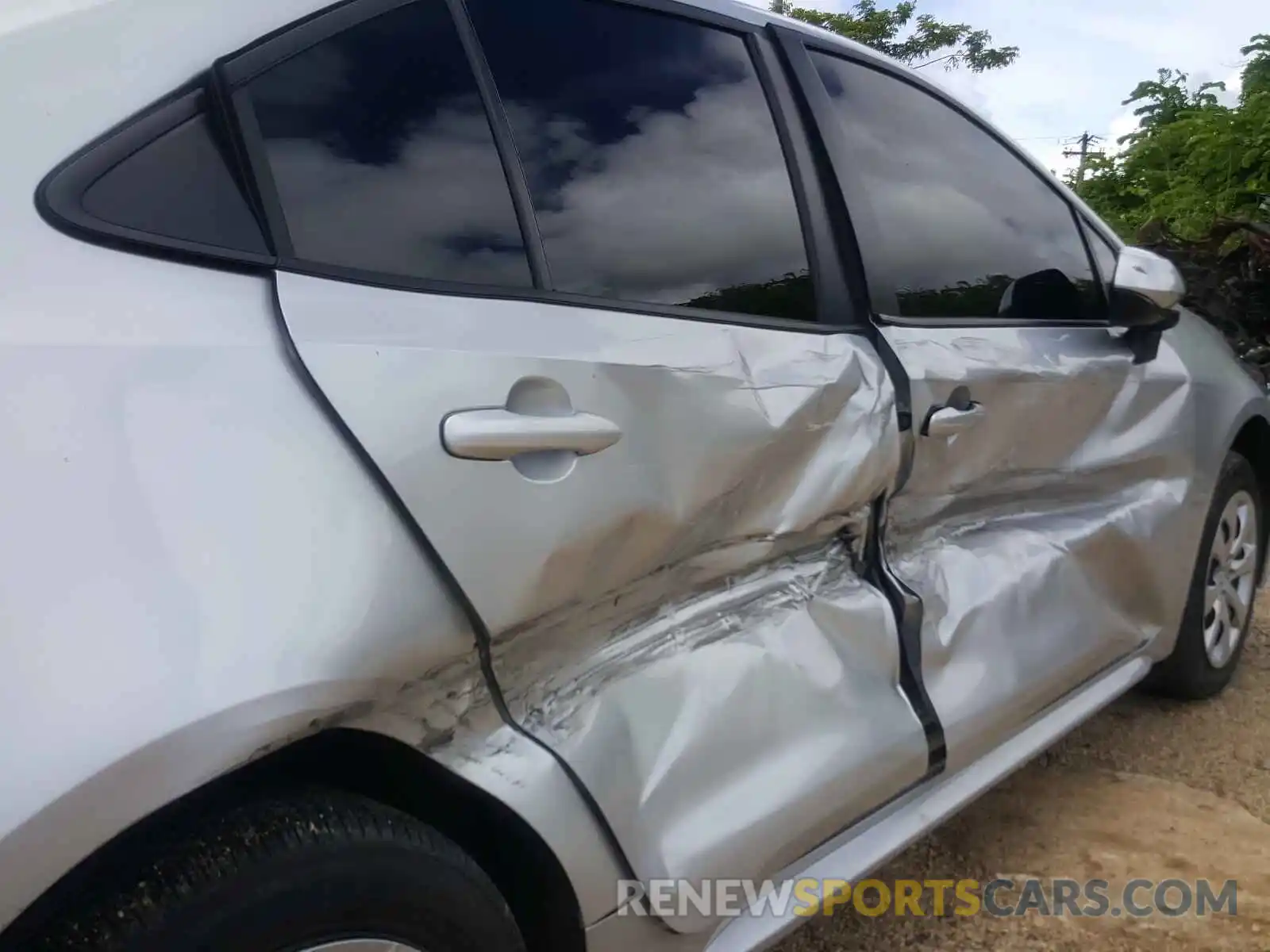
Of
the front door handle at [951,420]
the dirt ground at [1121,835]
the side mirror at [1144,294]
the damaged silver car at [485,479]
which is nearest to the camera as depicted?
the damaged silver car at [485,479]

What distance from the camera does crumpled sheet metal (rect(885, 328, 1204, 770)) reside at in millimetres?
2057

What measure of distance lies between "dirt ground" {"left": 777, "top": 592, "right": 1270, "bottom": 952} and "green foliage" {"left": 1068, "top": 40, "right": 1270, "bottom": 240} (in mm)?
6170

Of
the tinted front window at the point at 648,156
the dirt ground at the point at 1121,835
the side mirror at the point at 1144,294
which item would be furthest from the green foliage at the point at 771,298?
A: the dirt ground at the point at 1121,835

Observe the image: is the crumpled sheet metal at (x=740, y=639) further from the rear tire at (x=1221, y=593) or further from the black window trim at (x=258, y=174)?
the rear tire at (x=1221, y=593)

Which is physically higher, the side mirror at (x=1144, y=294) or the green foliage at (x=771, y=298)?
the green foliage at (x=771, y=298)

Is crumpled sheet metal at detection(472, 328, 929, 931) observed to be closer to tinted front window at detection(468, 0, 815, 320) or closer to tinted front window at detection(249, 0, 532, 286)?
tinted front window at detection(468, 0, 815, 320)

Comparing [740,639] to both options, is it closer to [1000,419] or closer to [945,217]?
[1000,419]

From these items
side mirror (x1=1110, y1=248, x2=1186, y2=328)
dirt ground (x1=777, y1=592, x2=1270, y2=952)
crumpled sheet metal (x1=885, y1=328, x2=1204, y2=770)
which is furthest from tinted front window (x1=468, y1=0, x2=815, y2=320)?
dirt ground (x1=777, y1=592, x2=1270, y2=952)

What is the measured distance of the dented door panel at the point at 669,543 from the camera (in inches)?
49.2

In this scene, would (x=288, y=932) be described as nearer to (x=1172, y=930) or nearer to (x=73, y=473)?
(x=73, y=473)

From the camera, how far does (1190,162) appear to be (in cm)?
1070

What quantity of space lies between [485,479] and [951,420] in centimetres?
110

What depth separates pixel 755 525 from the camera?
172 cm

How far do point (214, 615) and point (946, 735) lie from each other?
4.52 ft
